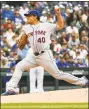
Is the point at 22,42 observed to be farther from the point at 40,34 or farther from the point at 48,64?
the point at 48,64

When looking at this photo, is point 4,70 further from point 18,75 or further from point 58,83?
point 18,75

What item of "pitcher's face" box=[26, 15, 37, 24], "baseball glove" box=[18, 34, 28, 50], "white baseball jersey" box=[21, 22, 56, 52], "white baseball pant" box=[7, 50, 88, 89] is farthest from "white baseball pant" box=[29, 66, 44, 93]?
"pitcher's face" box=[26, 15, 37, 24]

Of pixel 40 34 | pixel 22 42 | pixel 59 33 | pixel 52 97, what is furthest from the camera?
pixel 59 33

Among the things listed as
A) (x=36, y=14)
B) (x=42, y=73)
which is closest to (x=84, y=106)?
(x=36, y=14)

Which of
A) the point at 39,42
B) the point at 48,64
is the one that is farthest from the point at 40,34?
the point at 48,64

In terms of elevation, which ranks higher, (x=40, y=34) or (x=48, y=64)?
(x=40, y=34)

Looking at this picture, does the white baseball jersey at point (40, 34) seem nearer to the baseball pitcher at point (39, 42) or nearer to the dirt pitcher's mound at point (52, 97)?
the baseball pitcher at point (39, 42)

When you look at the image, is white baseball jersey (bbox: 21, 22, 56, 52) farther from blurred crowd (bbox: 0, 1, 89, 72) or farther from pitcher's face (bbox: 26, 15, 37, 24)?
blurred crowd (bbox: 0, 1, 89, 72)
